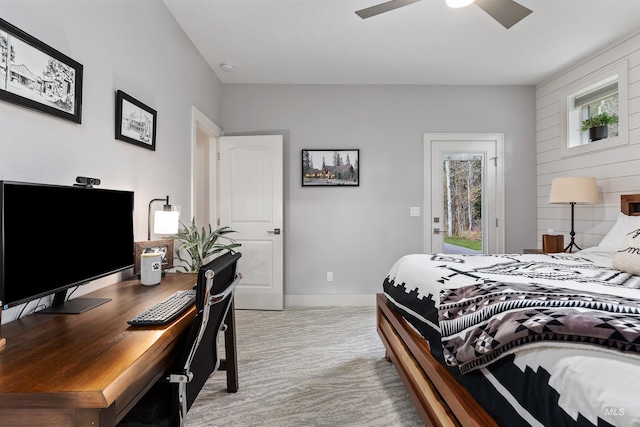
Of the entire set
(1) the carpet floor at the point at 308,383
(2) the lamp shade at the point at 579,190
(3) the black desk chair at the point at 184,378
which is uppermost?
(2) the lamp shade at the point at 579,190

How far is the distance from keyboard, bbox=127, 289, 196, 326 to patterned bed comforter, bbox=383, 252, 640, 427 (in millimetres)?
1072

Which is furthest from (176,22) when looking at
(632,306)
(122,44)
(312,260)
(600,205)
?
(600,205)

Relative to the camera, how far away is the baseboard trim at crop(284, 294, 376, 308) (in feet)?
12.9

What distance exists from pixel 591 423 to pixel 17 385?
1311 mm

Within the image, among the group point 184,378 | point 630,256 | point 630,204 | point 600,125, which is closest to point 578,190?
point 630,204

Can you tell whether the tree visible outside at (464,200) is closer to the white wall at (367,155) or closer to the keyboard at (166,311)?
the white wall at (367,155)

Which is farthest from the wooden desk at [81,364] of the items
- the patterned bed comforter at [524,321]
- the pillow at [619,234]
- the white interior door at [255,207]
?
the pillow at [619,234]

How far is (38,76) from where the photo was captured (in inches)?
52.2

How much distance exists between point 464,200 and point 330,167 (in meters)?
1.77

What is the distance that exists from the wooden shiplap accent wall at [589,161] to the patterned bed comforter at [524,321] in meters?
2.59

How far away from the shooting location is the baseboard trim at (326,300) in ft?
12.9

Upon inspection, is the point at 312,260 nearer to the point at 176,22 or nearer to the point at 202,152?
the point at 202,152

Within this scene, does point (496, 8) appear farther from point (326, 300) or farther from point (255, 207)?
point (326, 300)

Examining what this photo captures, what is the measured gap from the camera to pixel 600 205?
312cm
